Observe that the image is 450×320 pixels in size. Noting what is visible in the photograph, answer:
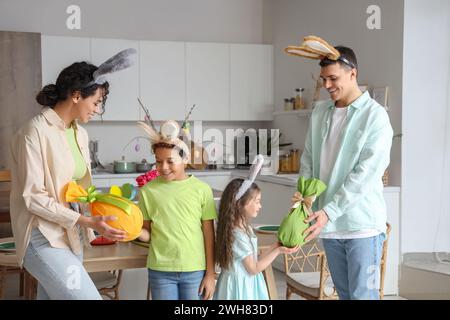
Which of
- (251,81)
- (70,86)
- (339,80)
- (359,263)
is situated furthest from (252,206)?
(251,81)

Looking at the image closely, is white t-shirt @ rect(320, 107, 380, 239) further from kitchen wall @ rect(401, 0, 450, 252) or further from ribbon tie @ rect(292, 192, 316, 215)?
kitchen wall @ rect(401, 0, 450, 252)

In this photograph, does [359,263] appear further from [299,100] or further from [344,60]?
[299,100]

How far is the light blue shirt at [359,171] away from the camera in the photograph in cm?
228

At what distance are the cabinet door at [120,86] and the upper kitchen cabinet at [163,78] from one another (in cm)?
8

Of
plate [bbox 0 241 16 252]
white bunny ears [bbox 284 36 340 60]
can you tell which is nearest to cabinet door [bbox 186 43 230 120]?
plate [bbox 0 241 16 252]

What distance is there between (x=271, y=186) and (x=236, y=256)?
3.11 meters

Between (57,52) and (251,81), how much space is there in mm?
1959

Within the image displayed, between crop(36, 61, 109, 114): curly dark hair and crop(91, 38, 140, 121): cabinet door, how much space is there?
369cm

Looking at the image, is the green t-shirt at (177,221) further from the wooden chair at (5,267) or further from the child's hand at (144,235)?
the wooden chair at (5,267)

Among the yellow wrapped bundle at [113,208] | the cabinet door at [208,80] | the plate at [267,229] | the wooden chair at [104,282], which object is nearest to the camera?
the yellow wrapped bundle at [113,208]

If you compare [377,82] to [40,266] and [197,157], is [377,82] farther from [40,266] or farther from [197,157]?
[40,266]

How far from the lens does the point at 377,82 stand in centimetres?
466

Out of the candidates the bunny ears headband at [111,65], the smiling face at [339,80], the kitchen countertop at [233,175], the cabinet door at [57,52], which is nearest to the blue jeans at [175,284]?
the bunny ears headband at [111,65]

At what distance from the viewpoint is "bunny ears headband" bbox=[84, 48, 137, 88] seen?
2195 mm
